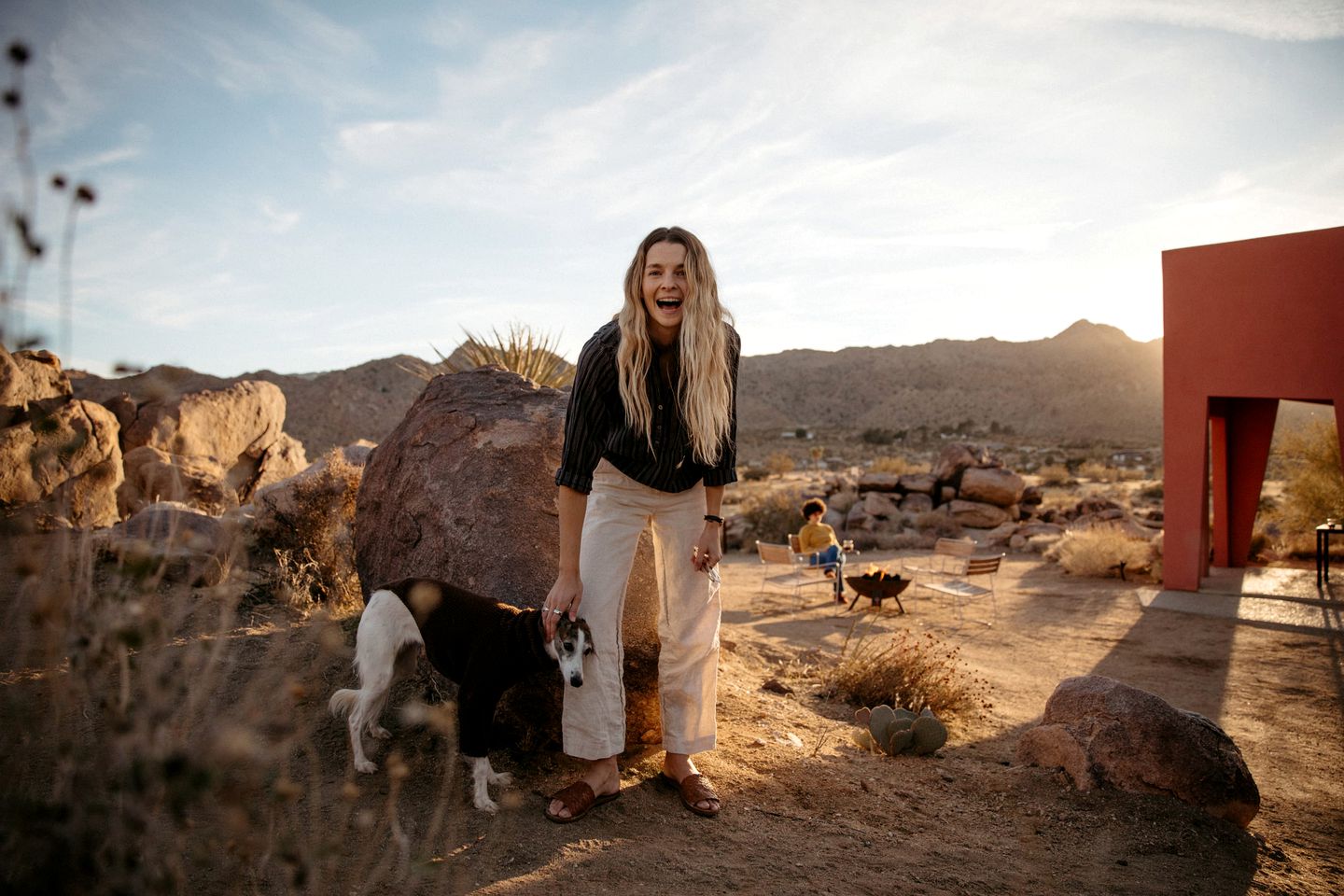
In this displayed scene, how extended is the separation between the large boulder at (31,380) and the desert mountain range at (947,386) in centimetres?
3053

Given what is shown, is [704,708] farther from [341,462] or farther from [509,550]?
[341,462]

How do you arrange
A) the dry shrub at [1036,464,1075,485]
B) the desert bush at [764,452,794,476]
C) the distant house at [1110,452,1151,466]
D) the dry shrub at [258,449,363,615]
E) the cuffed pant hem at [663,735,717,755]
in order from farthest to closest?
the distant house at [1110,452,1151,466]
the desert bush at [764,452,794,476]
the dry shrub at [1036,464,1075,485]
the dry shrub at [258,449,363,615]
the cuffed pant hem at [663,735,717,755]

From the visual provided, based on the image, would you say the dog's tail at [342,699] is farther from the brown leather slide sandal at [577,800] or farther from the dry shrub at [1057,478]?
the dry shrub at [1057,478]

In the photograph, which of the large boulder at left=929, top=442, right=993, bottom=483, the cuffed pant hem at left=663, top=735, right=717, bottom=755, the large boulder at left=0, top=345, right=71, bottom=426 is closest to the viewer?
the cuffed pant hem at left=663, top=735, right=717, bottom=755

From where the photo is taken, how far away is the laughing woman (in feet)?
11.5

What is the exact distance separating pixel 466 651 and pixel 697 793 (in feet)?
4.15

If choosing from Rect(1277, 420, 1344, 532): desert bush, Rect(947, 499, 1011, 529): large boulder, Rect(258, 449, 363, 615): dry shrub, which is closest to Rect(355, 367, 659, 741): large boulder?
Rect(258, 449, 363, 615): dry shrub

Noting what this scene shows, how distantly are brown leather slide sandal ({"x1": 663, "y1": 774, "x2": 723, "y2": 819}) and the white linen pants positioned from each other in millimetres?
143

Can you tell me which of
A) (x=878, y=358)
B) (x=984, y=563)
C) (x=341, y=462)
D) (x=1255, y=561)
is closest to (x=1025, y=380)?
(x=878, y=358)

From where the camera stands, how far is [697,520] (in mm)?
3750

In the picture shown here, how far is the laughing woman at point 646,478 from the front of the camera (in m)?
3.49

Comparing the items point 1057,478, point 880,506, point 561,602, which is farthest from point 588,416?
point 1057,478

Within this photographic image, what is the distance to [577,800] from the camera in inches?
138

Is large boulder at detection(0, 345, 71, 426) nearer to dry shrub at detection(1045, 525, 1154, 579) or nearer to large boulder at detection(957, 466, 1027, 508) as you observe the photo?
dry shrub at detection(1045, 525, 1154, 579)
